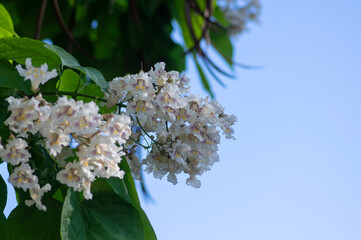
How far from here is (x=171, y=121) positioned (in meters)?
0.66

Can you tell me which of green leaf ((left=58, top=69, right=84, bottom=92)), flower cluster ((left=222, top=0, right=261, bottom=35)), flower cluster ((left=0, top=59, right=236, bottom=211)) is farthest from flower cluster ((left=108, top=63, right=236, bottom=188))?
flower cluster ((left=222, top=0, right=261, bottom=35))

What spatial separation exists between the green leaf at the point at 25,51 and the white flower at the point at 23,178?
0.53ft

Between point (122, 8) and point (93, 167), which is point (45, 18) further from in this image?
point (93, 167)

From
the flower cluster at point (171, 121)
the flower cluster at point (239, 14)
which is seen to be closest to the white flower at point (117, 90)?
the flower cluster at point (171, 121)

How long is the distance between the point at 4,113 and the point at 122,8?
1.55 m

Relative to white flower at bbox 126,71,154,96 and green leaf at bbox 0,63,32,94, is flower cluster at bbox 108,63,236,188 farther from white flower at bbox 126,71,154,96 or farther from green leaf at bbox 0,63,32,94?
green leaf at bbox 0,63,32,94

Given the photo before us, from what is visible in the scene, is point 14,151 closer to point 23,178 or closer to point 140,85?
point 23,178

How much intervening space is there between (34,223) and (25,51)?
8.7 inches

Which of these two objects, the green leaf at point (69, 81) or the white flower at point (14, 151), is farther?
the green leaf at point (69, 81)

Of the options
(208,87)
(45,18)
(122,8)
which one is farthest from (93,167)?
(122,8)

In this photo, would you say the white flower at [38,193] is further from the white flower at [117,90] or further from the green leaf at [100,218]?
the white flower at [117,90]

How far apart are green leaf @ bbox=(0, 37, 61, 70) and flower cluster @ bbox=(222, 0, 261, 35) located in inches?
64.1

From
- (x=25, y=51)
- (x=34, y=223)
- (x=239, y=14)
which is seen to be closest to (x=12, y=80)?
(x=25, y=51)

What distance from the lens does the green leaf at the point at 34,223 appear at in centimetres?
66
